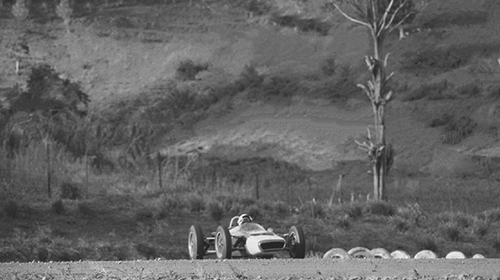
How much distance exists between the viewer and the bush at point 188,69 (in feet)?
151

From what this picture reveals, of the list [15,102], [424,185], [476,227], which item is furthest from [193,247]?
[15,102]

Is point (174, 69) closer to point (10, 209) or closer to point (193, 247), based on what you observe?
point (10, 209)

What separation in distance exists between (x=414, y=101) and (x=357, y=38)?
5978 millimetres

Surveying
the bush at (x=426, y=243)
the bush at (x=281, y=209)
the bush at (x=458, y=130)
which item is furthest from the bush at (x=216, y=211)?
the bush at (x=458, y=130)

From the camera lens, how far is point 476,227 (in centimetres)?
2180

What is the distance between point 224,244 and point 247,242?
302 mm

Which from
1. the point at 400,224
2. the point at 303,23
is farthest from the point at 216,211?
the point at 303,23

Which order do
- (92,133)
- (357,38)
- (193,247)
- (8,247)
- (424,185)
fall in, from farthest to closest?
(357,38) < (92,133) < (424,185) < (8,247) < (193,247)

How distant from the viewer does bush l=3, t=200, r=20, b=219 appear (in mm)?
20558

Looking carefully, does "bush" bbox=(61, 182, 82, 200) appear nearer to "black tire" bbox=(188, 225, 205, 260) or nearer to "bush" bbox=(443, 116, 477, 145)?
"black tire" bbox=(188, 225, 205, 260)

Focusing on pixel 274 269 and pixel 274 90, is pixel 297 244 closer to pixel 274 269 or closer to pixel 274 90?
pixel 274 269

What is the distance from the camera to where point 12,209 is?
2061 centimetres

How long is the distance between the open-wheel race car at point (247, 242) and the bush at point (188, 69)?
3171 centimetres

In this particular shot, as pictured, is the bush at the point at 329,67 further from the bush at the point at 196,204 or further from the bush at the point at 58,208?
the bush at the point at 58,208
